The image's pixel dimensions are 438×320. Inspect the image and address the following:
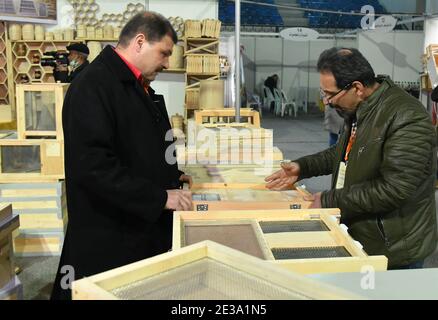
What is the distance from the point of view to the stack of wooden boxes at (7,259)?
2512 millimetres

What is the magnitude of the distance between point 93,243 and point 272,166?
116cm

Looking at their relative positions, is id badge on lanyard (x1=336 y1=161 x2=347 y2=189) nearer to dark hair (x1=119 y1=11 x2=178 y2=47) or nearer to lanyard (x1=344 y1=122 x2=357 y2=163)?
lanyard (x1=344 y1=122 x2=357 y2=163)

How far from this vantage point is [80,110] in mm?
1760

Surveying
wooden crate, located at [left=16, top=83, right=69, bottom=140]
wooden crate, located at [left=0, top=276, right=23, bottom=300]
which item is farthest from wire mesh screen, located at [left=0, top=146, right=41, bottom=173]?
wooden crate, located at [left=0, top=276, right=23, bottom=300]

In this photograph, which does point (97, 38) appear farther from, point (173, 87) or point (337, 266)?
point (337, 266)

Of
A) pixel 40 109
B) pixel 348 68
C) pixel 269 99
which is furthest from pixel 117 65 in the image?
pixel 269 99

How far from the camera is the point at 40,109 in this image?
3.84 m

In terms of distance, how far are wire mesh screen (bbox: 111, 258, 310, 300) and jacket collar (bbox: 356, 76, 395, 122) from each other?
1.09 meters

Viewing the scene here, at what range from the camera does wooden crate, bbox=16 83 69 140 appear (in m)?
3.73

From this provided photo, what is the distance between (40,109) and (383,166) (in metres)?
2.93

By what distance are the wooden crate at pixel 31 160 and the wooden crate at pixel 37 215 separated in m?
0.07

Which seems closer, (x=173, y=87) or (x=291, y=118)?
(x=173, y=87)

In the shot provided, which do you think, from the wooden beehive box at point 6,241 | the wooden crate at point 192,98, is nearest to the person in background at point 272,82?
the wooden crate at point 192,98
